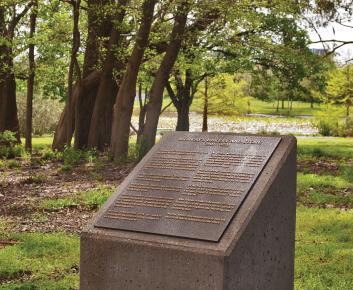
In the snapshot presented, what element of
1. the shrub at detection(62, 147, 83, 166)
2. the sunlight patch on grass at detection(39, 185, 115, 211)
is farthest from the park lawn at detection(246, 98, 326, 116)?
the sunlight patch on grass at detection(39, 185, 115, 211)

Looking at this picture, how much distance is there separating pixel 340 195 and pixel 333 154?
980cm

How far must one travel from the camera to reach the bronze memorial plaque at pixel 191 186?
20.9 ft

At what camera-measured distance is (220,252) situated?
593 cm

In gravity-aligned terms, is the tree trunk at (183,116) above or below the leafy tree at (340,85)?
below

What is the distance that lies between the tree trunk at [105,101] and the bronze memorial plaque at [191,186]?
15476 mm

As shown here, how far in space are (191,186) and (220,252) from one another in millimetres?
1003

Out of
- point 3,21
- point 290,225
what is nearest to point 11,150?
point 3,21

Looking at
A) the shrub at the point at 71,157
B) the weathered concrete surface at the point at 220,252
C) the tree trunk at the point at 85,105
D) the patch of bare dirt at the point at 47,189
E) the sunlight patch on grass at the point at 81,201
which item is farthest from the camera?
the tree trunk at the point at 85,105

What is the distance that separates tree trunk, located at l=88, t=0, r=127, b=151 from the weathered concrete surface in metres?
16.1

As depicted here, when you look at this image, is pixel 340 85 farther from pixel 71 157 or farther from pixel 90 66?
pixel 71 157

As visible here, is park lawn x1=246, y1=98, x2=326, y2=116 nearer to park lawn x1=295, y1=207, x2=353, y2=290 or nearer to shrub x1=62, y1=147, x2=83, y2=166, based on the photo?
shrub x1=62, y1=147, x2=83, y2=166

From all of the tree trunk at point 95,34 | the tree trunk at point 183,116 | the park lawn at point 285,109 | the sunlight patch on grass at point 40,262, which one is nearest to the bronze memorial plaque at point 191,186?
the sunlight patch on grass at point 40,262

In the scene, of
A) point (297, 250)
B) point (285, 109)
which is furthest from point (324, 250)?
point (285, 109)

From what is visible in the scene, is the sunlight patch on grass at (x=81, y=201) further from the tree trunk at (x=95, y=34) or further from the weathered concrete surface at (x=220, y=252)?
the tree trunk at (x=95, y=34)
